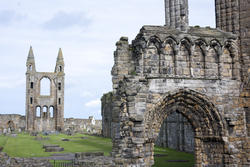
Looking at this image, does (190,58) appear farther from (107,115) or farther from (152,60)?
(107,115)

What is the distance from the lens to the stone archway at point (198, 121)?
10.7 meters

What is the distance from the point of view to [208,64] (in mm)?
11336

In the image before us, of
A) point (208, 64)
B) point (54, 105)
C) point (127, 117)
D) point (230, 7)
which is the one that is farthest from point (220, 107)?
point (54, 105)

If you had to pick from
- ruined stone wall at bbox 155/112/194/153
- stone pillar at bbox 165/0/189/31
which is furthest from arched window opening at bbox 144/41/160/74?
ruined stone wall at bbox 155/112/194/153

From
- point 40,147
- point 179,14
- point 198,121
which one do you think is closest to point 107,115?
point 40,147

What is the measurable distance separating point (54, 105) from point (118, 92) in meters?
46.9

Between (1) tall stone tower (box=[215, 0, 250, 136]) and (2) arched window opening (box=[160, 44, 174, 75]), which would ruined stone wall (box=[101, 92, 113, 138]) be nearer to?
(1) tall stone tower (box=[215, 0, 250, 136])

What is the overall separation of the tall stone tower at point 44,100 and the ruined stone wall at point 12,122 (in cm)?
223

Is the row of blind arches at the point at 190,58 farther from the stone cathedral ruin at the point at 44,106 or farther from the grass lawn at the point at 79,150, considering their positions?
the stone cathedral ruin at the point at 44,106

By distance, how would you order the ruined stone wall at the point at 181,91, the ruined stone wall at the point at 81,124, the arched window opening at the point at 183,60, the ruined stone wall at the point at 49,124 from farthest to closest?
the ruined stone wall at the point at 81,124 < the ruined stone wall at the point at 49,124 < the arched window opening at the point at 183,60 < the ruined stone wall at the point at 181,91

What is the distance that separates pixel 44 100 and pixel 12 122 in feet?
22.2

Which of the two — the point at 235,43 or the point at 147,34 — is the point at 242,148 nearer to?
the point at 235,43

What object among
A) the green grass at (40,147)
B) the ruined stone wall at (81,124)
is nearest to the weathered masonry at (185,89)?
the green grass at (40,147)

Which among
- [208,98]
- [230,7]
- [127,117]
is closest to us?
[127,117]
